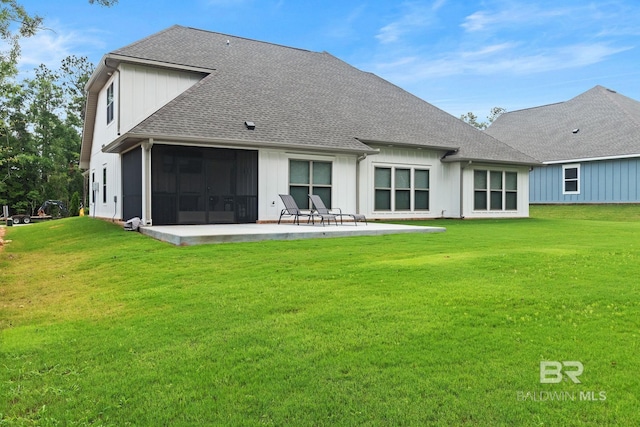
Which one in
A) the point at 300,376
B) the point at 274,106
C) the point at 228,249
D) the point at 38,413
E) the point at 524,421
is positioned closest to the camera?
the point at 524,421

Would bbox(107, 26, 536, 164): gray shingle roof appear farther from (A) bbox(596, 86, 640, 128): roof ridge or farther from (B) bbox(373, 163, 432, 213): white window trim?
(A) bbox(596, 86, 640, 128): roof ridge

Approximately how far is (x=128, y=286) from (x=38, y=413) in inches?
127

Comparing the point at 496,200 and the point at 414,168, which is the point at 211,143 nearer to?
the point at 414,168

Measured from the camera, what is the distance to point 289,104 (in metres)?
16.0

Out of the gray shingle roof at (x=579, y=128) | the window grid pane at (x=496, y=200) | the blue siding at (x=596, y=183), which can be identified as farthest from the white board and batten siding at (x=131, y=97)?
the gray shingle roof at (x=579, y=128)

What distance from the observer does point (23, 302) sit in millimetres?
5770

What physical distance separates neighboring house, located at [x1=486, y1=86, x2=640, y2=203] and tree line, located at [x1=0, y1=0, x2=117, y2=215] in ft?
94.4

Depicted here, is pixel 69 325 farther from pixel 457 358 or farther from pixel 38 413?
pixel 457 358

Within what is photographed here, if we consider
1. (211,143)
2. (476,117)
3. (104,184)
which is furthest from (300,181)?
(476,117)

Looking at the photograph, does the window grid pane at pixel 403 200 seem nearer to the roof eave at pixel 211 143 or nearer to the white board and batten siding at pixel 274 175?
the roof eave at pixel 211 143

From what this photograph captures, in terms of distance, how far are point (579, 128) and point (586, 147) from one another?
95.2 inches

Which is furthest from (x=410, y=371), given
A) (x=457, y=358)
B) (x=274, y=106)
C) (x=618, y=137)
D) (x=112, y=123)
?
(x=618, y=137)

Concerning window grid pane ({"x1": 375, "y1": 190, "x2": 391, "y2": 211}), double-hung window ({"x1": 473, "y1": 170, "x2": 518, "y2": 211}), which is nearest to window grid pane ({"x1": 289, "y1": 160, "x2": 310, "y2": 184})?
window grid pane ({"x1": 375, "y1": 190, "x2": 391, "y2": 211})

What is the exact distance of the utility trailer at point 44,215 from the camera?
94.5 feet
